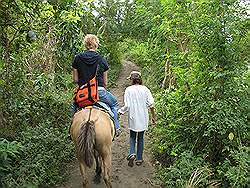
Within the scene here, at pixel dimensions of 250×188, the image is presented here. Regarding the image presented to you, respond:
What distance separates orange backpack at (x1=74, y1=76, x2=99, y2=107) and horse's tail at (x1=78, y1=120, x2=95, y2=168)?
2.09 feet

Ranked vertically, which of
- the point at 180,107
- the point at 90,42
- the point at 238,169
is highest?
the point at 90,42

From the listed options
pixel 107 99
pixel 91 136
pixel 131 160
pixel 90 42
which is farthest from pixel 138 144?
pixel 90 42

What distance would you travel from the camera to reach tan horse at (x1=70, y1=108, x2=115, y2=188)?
4.98m

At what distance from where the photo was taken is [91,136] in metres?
4.98

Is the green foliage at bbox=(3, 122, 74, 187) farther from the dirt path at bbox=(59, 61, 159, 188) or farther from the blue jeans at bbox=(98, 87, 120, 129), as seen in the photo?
the blue jeans at bbox=(98, 87, 120, 129)

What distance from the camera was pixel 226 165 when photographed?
5371 millimetres

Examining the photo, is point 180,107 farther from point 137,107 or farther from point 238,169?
point 238,169

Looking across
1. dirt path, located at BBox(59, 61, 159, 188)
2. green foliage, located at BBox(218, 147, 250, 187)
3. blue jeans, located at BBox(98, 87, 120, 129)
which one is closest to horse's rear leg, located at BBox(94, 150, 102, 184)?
dirt path, located at BBox(59, 61, 159, 188)

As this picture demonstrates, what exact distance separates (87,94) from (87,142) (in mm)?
936

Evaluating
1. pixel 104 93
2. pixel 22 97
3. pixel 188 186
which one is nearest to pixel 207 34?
pixel 104 93

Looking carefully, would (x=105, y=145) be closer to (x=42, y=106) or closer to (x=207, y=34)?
(x=207, y=34)

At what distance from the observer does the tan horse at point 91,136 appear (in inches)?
196

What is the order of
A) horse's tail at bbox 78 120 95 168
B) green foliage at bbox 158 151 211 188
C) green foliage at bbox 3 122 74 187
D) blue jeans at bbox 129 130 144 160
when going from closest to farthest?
horse's tail at bbox 78 120 95 168, green foliage at bbox 158 151 211 188, green foliage at bbox 3 122 74 187, blue jeans at bbox 129 130 144 160

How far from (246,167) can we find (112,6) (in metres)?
19.5
